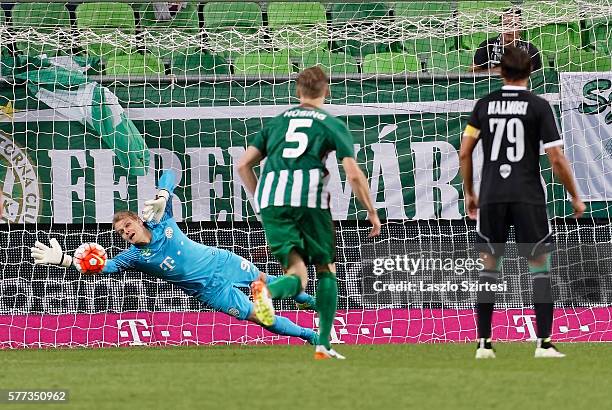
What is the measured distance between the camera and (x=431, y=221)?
12602mm

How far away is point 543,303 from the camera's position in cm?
816

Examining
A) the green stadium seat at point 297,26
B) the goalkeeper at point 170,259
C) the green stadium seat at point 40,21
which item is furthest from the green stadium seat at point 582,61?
the green stadium seat at point 40,21

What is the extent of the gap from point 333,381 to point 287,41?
7.23 meters

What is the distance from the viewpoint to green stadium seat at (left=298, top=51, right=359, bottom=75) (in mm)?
13539

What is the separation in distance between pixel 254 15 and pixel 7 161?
3.79 m

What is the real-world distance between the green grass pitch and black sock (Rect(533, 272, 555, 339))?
25cm

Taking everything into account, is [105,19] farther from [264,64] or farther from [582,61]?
[582,61]

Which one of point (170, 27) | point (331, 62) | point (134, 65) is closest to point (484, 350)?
point (331, 62)

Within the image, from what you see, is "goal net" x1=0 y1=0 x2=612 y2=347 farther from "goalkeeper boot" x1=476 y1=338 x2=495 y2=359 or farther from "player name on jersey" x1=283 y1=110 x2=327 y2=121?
"player name on jersey" x1=283 y1=110 x2=327 y2=121

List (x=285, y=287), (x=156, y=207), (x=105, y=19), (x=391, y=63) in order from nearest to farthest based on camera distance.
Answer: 1. (x=285, y=287)
2. (x=156, y=207)
3. (x=391, y=63)
4. (x=105, y=19)

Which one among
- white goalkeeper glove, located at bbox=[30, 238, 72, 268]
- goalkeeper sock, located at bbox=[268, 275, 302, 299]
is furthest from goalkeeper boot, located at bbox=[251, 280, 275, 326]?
white goalkeeper glove, located at bbox=[30, 238, 72, 268]

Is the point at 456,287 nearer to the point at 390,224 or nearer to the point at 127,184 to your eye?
the point at 390,224

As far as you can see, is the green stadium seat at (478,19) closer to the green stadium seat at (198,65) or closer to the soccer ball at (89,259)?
the green stadium seat at (198,65)

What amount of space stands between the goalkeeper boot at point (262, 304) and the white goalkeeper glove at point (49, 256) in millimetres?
3752
